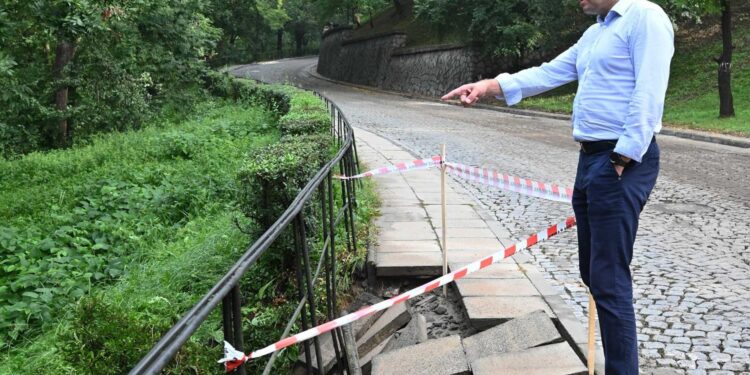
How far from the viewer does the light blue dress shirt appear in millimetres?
2816

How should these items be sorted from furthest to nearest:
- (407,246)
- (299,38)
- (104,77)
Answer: (299,38) → (104,77) → (407,246)

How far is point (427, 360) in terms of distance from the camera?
3850mm

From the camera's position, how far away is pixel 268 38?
77.2 metres

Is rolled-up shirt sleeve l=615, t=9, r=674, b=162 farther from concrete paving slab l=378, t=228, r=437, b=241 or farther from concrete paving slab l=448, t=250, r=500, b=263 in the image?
concrete paving slab l=378, t=228, r=437, b=241

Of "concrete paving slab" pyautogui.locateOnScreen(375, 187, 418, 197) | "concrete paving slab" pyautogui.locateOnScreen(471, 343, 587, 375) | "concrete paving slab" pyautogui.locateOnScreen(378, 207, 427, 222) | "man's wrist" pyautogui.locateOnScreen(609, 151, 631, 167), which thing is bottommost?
"concrete paving slab" pyautogui.locateOnScreen(471, 343, 587, 375)

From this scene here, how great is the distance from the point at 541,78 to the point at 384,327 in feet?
6.73

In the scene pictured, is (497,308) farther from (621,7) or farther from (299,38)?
(299,38)

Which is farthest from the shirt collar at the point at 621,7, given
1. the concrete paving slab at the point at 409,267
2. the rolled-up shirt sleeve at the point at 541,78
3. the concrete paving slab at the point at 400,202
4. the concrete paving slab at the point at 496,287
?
the concrete paving slab at the point at 400,202

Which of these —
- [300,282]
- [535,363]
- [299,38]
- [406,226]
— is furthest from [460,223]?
[299,38]

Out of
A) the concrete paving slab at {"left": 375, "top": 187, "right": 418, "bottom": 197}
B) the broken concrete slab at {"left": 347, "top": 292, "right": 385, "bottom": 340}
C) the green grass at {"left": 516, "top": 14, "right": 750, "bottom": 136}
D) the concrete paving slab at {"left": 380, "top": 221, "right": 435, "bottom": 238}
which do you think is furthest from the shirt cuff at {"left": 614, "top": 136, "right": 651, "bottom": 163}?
the green grass at {"left": 516, "top": 14, "right": 750, "bottom": 136}

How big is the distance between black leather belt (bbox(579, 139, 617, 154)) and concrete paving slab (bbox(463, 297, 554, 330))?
5.25 feet

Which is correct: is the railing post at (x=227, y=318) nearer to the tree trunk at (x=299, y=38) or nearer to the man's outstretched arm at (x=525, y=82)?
the man's outstretched arm at (x=525, y=82)

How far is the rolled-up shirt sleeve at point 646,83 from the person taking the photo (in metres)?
2.79

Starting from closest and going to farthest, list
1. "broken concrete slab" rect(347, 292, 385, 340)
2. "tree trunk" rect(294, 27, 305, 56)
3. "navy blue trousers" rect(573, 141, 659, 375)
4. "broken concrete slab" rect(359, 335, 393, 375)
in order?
"navy blue trousers" rect(573, 141, 659, 375) → "broken concrete slab" rect(359, 335, 393, 375) → "broken concrete slab" rect(347, 292, 385, 340) → "tree trunk" rect(294, 27, 305, 56)
